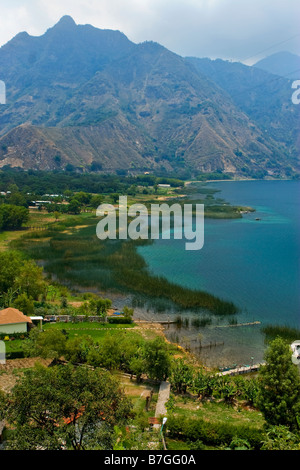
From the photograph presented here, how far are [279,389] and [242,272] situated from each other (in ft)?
92.8

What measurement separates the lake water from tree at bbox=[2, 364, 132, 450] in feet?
42.5

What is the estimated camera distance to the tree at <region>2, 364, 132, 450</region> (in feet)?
39.2

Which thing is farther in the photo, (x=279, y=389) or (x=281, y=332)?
(x=281, y=332)

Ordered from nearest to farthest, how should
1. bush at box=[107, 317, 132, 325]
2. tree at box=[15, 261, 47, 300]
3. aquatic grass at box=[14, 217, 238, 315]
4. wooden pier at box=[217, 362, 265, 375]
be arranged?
wooden pier at box=[217, 362, 265, 375]
bush at box=[107, 317, 132, 325]
tree at box=[15, 261, 47, 300]
aquatic grass at box=[14, 217, 238, 315]

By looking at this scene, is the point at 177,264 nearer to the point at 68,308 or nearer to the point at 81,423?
the point at 68,308

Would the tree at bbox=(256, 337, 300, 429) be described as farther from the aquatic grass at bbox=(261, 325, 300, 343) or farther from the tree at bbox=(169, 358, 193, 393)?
the aquatic grass at bbox=(261, 325, 300, 343)

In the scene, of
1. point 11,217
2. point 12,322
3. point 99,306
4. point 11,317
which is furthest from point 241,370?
point 11,217

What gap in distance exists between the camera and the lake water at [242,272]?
93.3 ft

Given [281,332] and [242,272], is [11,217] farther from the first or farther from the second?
[281,332]

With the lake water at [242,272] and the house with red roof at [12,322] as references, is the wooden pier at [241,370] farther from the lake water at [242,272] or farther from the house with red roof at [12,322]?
the house with red roof at [12,322]

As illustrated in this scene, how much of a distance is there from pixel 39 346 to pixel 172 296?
16342mm

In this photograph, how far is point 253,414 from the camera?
60.6 feet

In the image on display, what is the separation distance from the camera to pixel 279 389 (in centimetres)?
1681

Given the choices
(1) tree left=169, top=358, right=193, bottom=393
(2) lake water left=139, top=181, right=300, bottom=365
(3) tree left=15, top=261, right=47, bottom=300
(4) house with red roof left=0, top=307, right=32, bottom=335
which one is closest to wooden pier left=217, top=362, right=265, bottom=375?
(2) lake water left=139, top=181, right=300, bottom=365
